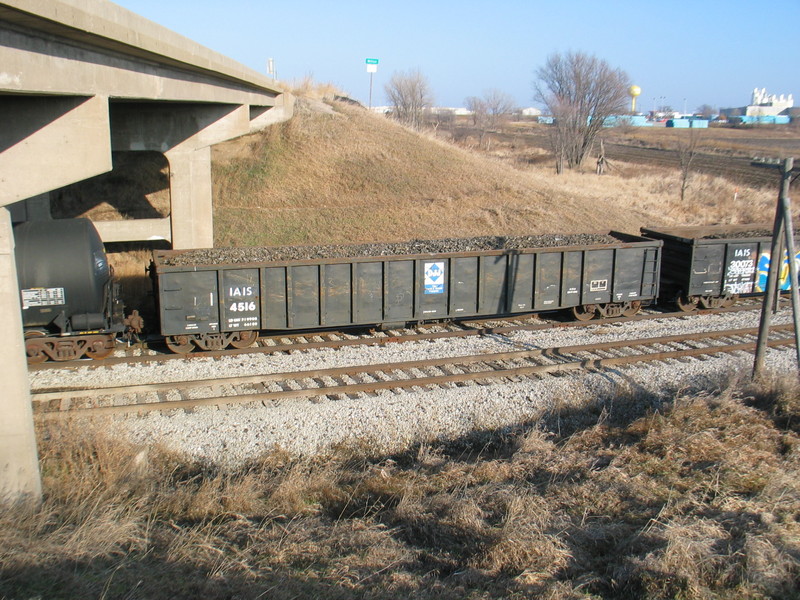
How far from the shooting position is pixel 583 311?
17500 mm

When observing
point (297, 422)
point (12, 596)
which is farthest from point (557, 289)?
point (12, 596)

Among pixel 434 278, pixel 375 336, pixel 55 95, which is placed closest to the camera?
pixel 55 95

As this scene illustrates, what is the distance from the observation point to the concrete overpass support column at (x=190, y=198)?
21.5m

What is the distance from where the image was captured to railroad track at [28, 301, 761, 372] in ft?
44.7

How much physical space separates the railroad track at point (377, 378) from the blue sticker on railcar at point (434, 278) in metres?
2.56

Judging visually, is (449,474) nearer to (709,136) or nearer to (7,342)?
(7,342)

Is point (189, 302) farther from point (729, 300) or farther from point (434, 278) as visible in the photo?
point (729, 300)

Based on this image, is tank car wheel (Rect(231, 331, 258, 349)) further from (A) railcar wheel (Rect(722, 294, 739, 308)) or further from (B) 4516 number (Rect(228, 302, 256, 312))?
(A) railcar wheel (Rect(722, 294, 739, 308))

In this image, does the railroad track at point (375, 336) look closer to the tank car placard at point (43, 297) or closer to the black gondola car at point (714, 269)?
the black gondola car at point (714, 269)

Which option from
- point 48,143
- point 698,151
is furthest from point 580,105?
point 48,143

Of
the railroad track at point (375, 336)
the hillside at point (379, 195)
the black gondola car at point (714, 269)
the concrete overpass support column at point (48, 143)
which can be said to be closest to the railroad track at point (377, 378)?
the railroad track at point (375, 336)

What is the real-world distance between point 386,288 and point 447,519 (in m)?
8.63

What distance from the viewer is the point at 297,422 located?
35.4 ft

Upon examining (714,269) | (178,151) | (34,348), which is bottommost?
(34,348)
